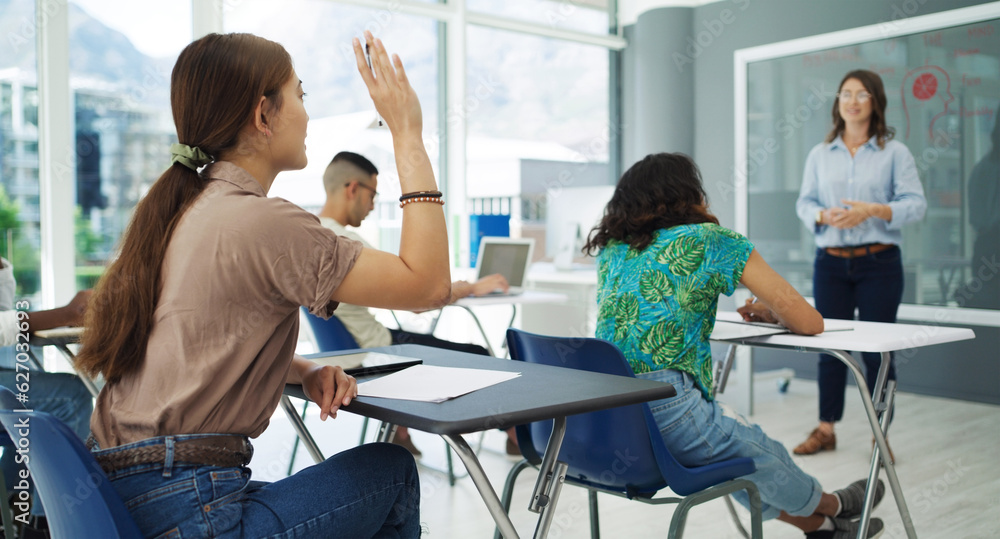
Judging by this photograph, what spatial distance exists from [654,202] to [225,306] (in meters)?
1.15

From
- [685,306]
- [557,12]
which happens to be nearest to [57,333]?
[685,306]

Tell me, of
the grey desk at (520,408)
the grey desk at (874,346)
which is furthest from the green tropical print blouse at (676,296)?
the grey desk at (520,408)

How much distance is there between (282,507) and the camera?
1.11 metres

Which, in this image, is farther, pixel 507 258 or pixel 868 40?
pixel 868 40

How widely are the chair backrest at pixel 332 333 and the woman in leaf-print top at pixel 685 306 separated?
4.10ft

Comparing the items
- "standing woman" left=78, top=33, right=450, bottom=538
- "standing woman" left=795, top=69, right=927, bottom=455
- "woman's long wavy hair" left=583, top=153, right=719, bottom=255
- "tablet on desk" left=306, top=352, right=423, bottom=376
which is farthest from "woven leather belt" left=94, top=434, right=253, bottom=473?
"standing woman" left=795, top=69, right=927, bottom=455

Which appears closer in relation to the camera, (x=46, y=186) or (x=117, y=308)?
(x=117, y=308)

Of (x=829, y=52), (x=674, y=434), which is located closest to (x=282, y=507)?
(x=674, y=434)

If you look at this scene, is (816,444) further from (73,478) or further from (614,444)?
(73,478)

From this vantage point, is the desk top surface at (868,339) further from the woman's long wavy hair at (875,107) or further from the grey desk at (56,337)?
the grey desk at (56,337)

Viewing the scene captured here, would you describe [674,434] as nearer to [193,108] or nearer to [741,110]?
[193,108]

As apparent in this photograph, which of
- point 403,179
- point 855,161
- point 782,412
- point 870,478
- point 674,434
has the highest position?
point 855,161

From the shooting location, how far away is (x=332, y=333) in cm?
296

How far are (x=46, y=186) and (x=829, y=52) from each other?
4194mm
